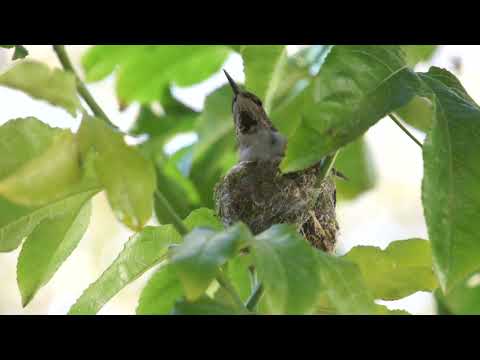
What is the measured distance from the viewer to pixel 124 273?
4.91 ft

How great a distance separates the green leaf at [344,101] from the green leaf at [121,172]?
25cm

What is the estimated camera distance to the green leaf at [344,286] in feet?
3.74

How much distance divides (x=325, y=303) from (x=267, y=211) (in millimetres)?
822

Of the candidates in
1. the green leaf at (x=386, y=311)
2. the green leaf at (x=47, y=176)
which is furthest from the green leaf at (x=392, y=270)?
the green leaf at (x=47, y=176)

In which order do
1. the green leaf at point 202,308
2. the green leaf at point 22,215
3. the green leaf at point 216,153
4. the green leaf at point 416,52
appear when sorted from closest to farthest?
the green leaf at point 202,308
the green leaf at point 22,215
the green leaf at point 416,52
the green leaf at point 216,153

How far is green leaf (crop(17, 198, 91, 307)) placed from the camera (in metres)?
1.45

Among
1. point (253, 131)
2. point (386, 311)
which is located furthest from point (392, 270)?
point (253, 131)

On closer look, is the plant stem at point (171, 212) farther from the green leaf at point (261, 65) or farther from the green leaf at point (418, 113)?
the green leaf at point (261, 65)

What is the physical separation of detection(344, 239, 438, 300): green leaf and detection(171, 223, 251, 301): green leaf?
0.48m

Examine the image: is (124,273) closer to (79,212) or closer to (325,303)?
(79,212)

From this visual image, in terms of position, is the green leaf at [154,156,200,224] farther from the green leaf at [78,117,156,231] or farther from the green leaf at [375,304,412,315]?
the green leaf at [78,117,156,231]

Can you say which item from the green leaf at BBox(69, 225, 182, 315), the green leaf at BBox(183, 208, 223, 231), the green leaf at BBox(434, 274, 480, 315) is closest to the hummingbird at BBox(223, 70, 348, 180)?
the green leaf at BBox(183, 208, 223, 231)

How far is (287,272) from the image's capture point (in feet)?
3.42

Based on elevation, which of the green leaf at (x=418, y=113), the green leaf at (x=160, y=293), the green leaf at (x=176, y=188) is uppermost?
the green leaf at (x=418, y=113)
